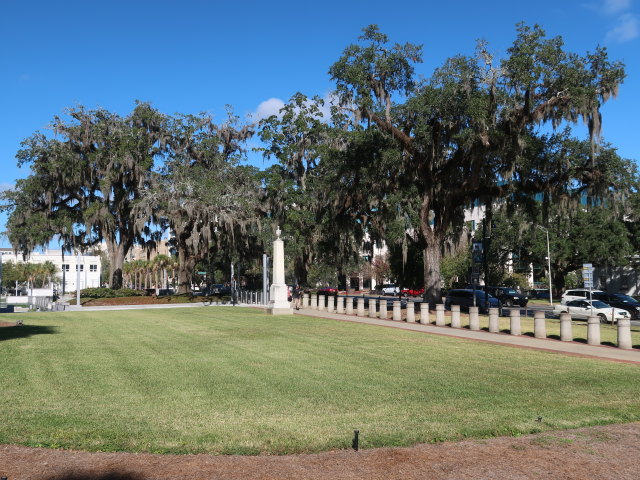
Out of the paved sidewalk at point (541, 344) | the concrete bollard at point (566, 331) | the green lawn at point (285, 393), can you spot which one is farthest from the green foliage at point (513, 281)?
the green lawn at point (285, 393)

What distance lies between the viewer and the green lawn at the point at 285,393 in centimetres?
661

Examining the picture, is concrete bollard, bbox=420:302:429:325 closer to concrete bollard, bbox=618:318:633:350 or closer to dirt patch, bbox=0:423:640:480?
concrete bollard, bbox=618:318:633:350

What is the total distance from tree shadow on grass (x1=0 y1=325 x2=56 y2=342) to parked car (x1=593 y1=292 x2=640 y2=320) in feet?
94.1

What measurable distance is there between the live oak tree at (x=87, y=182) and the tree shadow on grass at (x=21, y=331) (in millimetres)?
22483

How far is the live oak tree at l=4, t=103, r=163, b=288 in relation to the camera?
43906 mm

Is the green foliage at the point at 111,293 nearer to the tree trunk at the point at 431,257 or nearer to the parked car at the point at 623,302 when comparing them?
the tree trunk at the point at 431,257

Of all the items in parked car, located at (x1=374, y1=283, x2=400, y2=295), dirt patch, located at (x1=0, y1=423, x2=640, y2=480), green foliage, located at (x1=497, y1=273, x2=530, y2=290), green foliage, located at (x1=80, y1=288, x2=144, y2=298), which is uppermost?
green foliage, located at (x1=497, y1=273, x2=530, y2=290)

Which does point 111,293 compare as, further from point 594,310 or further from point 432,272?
point 594,310

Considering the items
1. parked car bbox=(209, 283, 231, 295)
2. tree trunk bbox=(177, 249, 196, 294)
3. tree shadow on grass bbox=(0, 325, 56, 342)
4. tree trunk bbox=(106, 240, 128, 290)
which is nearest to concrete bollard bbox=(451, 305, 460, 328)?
tree shadow on grass bbox=(0, 325, 56, 342)

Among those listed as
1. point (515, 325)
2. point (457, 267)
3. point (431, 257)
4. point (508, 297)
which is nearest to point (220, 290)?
point (457, 267)

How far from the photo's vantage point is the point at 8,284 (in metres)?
112

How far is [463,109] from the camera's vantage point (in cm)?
2419

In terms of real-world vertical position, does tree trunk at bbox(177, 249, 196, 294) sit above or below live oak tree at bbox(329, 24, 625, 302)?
below

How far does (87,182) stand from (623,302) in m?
38.9
